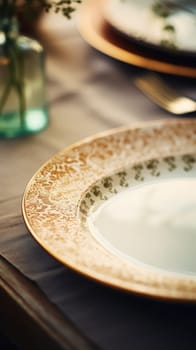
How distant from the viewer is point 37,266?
0.72m

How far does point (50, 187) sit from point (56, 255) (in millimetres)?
154

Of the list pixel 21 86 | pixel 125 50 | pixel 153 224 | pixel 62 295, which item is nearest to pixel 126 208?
pixel 153 224

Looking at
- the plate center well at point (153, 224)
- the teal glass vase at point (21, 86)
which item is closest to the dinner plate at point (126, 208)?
the plate center well at point (153, 224)

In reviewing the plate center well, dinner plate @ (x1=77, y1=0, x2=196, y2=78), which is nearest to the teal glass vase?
dinner plate @ (x1=77, y1=0, x2=196, y2=78)

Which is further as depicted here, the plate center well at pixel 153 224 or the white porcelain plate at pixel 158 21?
the white porcelain plate at pixel 158 21

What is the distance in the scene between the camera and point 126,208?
0.80 m

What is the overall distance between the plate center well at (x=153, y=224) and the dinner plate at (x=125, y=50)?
0.29 m

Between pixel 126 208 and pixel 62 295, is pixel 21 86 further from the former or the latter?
pixel 62 295

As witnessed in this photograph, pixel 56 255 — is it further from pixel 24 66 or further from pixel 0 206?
pixel 24 66

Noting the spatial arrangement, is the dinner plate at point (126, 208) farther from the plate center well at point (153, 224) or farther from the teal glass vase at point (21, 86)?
the teal glass vase at point (21, 86)

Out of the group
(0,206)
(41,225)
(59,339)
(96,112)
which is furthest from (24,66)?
(59,339)

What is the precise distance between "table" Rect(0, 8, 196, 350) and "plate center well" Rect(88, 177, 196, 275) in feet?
0.17

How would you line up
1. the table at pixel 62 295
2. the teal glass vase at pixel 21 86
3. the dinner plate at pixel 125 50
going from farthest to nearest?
the dinner plate at pixel 125 50
the teal glass vase at pixel 21 86
the table at pixel 62 295

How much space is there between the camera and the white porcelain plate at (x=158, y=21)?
1.14 m
